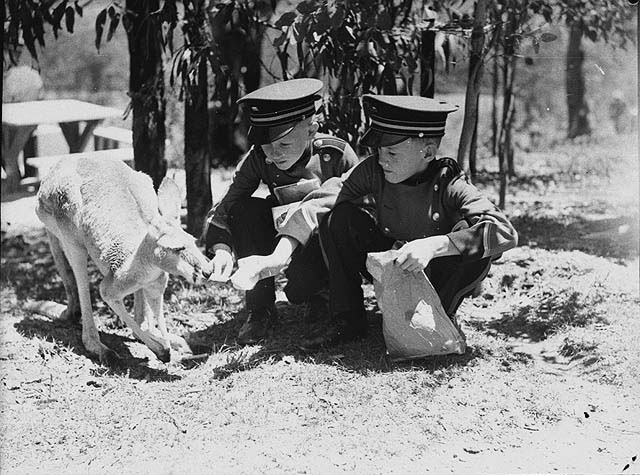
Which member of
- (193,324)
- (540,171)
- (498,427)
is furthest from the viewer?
(540,171)

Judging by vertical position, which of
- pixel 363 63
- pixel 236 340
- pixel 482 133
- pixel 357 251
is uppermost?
pixel 363 63

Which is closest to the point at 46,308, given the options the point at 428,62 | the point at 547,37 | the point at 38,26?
the point at 38,26

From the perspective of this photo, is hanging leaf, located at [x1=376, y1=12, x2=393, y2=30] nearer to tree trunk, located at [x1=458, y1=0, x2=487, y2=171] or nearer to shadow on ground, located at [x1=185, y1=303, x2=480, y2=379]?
tree trunk, located at [x1=458, y1=0, x2=487, y2=171]

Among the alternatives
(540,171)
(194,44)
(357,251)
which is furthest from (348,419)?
(540,171)

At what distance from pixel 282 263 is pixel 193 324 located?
1.17 m

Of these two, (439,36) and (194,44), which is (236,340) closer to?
(194,44)

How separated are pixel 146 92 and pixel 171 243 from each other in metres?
2.30

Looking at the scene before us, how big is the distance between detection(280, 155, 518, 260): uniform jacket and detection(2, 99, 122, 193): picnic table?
176 inches

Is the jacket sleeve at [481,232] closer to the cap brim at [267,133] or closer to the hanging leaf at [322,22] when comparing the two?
the cap brim at [267,133]

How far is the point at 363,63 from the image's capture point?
525cm

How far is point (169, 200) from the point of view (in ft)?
13.4

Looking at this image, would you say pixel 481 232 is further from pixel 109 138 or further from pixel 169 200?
pixel 109 138

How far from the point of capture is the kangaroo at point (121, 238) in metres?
3.99

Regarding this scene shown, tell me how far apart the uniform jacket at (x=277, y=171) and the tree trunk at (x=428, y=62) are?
1.36 meters
